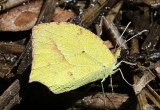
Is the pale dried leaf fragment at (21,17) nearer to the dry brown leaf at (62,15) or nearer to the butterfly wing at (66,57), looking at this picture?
the dry brown leaf at (62,15)

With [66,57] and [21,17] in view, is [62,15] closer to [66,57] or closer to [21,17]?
[21,17]

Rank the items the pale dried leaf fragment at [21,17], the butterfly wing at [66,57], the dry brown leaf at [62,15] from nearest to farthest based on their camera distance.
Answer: the butterfly wing at [66,57] → the pale dried leaf fragment at [21,17] → the dry brown leaf at [62,15]

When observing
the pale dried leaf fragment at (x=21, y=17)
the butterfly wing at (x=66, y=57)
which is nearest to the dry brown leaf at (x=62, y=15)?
the pale dried leaf fragment at (x=21, y=17)

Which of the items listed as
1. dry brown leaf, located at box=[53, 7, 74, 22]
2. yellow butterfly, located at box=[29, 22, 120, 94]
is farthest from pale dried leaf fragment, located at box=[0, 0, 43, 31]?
yellow butterfly, located at box=[29, 22, 120, 94]

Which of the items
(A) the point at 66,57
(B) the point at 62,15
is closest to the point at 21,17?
(B) the point at 62,15

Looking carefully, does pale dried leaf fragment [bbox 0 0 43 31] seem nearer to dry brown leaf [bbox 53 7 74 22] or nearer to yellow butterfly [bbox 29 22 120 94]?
dry brown leaf [bbox 53 7 74 22]

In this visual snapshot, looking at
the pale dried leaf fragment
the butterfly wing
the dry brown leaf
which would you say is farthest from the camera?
the dry brown leaf
